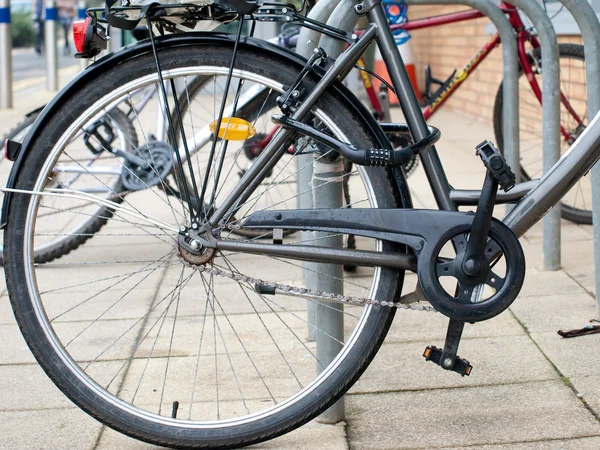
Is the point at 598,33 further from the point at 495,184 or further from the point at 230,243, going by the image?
the point at 230,243

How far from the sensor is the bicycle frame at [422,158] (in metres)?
2.44

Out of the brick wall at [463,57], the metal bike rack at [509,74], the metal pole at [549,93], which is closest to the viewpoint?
the metal pole at [549,93]

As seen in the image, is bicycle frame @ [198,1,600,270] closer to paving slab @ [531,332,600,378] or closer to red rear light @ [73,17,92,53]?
red rear light @ [73,17,92,53]

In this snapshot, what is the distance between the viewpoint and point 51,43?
1452 cm

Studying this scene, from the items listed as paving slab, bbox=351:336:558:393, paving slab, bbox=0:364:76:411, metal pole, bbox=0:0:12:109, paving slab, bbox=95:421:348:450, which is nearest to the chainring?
paving slab, bbox=95:421:348:450

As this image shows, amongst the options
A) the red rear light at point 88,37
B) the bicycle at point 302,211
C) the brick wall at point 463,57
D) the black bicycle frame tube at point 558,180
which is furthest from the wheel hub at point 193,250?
the brick wall at point 463,57

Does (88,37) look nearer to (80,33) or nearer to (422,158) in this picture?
(80,33)

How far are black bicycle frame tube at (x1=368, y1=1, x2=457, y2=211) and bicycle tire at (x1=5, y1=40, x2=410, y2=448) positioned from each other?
9 cm

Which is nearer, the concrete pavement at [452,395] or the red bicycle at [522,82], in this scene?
the concrete pavement at [452,395]

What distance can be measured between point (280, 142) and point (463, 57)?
8109 mm

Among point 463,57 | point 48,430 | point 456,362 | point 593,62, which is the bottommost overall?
point 463,57

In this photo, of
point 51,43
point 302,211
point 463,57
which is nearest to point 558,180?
point 302,211

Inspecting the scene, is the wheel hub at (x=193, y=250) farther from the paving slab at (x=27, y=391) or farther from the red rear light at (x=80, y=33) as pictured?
the paving slab at (x=27, y=391)

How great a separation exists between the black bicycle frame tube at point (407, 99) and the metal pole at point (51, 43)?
12691mm
